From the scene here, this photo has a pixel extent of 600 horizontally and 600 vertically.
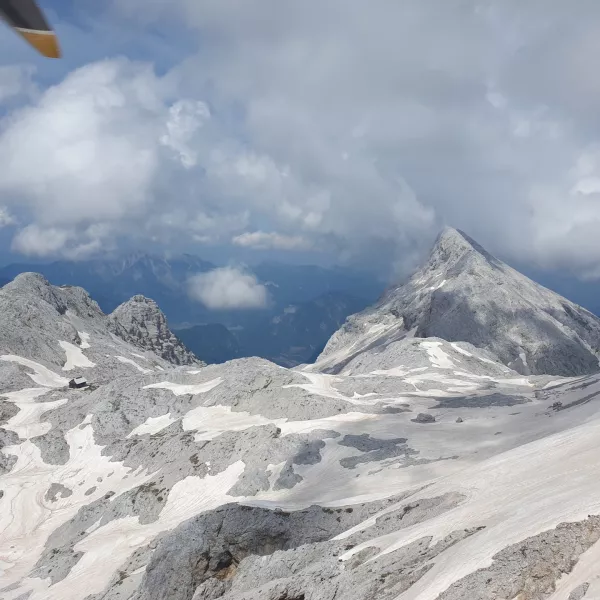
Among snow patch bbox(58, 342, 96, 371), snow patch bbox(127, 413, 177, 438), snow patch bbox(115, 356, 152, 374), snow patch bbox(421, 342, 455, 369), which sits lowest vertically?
snow patch bbox(421, 342, 455, 369)

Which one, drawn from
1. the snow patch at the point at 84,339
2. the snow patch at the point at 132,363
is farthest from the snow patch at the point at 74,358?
the snow patch at the point at 132,363

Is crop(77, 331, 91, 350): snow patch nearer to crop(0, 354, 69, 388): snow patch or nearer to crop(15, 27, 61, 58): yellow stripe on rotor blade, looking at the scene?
crop(0, 354, 69, 388): snow patch

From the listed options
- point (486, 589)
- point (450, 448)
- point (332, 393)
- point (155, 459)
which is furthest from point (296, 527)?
point (332, 393)

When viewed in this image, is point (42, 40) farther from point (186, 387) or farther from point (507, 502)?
point (186, 387)

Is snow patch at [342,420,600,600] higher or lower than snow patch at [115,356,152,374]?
lower

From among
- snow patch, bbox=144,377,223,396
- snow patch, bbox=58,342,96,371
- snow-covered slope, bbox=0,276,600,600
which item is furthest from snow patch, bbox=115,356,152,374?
snow patch, bbox=144,377,223,396

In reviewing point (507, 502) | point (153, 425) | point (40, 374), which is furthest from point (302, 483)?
point (40, 374)
